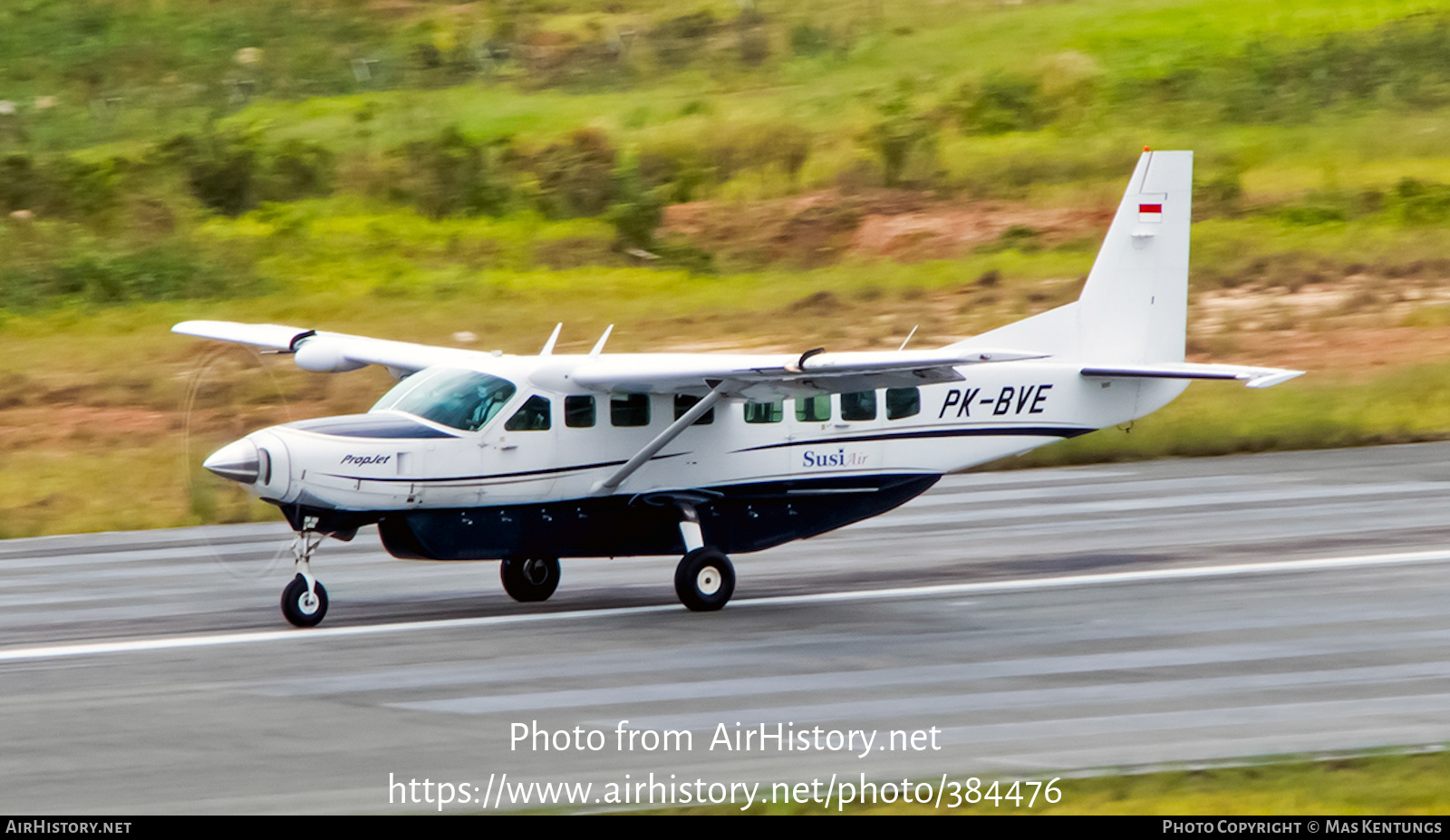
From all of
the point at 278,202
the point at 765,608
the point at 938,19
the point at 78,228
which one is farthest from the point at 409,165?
the point at 765,608

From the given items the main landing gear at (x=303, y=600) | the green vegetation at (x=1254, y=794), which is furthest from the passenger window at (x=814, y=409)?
the green vegetation at (x=1254, y=794)

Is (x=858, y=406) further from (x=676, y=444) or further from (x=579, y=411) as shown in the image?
(x=579, y=411)

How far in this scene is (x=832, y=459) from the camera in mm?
16031

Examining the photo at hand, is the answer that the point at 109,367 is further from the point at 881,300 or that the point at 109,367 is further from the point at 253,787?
the point at 253,787

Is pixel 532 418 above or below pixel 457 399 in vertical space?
below

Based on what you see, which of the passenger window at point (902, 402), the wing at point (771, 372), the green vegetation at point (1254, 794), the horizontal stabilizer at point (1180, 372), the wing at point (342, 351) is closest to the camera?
the green vegetation at point (1254, 794)

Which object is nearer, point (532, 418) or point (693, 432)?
point (532, 418)

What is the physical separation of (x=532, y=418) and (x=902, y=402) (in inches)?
135

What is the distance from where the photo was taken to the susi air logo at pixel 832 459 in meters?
15.9

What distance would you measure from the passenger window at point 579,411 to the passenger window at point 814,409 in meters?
1.88

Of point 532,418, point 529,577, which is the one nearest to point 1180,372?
point 532,418

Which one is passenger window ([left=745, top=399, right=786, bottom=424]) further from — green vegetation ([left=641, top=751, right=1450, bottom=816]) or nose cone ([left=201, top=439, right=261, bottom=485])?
green vegetation ([left=641, top=751, right=1450, bottom=816])

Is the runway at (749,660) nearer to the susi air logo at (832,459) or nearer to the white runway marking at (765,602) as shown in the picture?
the white runway marking at (765,602)

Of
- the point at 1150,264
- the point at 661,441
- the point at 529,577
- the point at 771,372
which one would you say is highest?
the point at 1150,264
